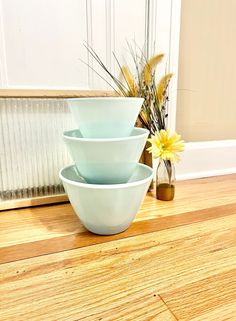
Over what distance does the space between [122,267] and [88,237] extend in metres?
0.14

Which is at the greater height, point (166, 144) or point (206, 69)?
point (206, 69)

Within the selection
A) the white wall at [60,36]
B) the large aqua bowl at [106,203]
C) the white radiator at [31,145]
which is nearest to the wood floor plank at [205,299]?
the large aqua bowl at [106,203]

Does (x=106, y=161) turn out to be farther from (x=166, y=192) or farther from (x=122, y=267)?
(x=166, y=192)

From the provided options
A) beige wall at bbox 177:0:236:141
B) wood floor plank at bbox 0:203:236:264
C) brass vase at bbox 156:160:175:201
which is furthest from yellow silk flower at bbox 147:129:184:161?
beige wall at bbox 177:0:236:141

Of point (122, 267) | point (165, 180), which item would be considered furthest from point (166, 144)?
point (122, 267)

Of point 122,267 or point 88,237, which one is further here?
point 88,237

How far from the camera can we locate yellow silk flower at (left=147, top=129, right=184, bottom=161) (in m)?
0.74

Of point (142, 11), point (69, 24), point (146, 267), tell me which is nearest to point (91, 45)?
point (69, 24)

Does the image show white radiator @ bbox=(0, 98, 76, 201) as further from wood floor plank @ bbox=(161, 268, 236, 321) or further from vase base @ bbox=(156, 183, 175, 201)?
wood floor plank @ bbox=(161, 268, 236, 321)

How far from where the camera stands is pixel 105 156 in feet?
1.80

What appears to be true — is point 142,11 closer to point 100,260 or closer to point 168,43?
point 168,43

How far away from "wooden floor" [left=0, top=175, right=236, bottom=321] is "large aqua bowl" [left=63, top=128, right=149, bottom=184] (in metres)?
0.15

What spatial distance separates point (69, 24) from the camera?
768mm

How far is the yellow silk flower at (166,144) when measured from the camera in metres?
0.74
